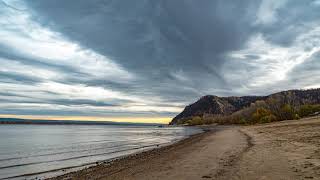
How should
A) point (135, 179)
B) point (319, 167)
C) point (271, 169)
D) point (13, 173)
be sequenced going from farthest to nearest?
point (13, 173) < point (135, 179) < point (271, 169) < point (319, 167)

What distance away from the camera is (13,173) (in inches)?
839

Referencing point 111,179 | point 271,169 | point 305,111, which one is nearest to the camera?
point 271,169

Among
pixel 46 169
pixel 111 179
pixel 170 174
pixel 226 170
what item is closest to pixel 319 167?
Result: pixel 226 170

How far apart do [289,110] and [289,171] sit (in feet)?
393

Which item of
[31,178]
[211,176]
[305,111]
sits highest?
[305,111]

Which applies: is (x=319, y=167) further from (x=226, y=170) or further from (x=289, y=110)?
(x=289, y=110)

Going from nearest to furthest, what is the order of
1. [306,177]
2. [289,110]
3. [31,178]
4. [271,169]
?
[306,177] → [271,169] → [31,178] → [289,110]

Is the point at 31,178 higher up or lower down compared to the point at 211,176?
lower down

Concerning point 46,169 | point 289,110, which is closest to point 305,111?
point 289,110

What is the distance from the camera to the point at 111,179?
15.5 metres

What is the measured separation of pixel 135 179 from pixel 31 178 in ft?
29.2

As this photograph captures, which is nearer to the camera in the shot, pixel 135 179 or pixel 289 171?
pixel 289 171

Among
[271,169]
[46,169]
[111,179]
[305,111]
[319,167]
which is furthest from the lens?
[305,111]

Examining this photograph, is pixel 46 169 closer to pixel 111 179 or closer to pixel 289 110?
pixel 111 179
